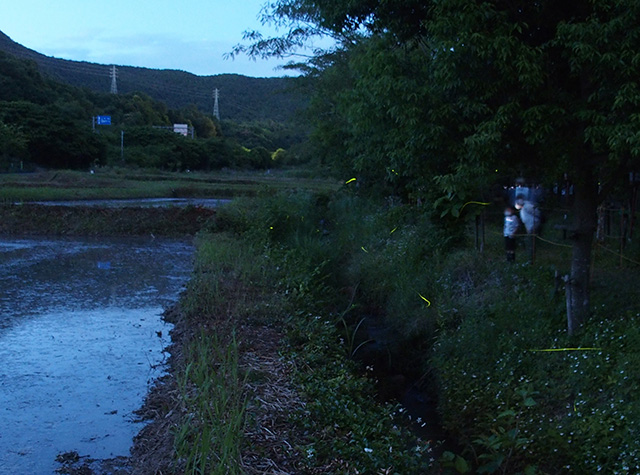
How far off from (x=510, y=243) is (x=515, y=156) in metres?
3.93

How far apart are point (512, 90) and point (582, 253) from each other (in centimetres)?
225

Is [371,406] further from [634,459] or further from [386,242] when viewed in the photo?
[386,242]

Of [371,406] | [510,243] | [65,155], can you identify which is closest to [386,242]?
[510,243]

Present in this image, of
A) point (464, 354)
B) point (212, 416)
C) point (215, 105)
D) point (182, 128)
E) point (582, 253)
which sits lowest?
point (464, 354)

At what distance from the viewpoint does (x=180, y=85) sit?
11994 centimetres

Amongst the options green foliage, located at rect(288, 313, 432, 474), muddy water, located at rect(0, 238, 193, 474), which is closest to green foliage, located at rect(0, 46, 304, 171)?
muddy water, located at rect(0, 238, 193, 474)

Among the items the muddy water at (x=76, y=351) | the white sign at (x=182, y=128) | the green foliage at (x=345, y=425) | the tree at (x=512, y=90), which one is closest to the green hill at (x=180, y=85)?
the white sign at (x=182, y=128)

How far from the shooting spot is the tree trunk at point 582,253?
7828 mm

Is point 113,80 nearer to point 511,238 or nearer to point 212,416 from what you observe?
point 511,238

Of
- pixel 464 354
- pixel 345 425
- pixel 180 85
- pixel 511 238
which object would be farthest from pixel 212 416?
pixel 180 85

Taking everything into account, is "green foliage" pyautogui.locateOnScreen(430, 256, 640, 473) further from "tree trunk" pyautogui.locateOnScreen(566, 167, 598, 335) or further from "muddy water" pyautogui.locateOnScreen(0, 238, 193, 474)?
"muddy water" pyautogui.locateOnScreen(0, 238, 193, 474)

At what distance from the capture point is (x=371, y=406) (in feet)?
21.0

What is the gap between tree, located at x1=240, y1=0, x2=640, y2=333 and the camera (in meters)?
6.18

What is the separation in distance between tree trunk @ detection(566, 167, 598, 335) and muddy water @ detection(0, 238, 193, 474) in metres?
4.91
